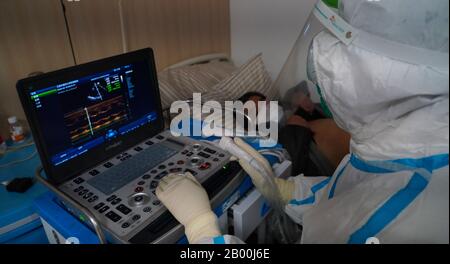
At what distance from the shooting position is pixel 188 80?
66.1 inches

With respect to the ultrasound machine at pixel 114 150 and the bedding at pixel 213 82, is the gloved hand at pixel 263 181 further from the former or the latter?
the bedding at pixel 213 82

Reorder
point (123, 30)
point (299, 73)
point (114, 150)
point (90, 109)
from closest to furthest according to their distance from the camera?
point (90, 109) → point (114, 150) → point (299, 73) → point (123, 30)

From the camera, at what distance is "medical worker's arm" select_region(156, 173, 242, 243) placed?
69 centimetres

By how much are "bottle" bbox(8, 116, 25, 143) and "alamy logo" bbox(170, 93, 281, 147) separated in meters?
0.61

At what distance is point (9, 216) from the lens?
876mm

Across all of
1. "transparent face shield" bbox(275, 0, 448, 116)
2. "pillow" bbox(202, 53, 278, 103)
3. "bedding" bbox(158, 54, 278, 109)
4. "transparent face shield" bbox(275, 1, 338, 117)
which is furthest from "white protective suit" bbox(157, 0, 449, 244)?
"pillow" bbox(202, 53, 278, 103)

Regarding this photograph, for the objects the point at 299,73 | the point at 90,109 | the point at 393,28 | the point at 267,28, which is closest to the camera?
the point at 393,28

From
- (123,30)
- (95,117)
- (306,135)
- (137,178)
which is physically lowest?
(306,135)

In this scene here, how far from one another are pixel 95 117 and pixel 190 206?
0.39 m

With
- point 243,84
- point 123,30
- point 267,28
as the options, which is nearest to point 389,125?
point 243,84

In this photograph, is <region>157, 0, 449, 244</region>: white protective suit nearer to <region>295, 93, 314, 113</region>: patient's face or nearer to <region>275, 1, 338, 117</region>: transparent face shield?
<region>275, 1, 338, 117</region>: transparent face shield

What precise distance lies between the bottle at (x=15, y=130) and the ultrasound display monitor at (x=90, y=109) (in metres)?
0.55

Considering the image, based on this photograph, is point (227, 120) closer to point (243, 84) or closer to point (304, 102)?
point (304, 102)
